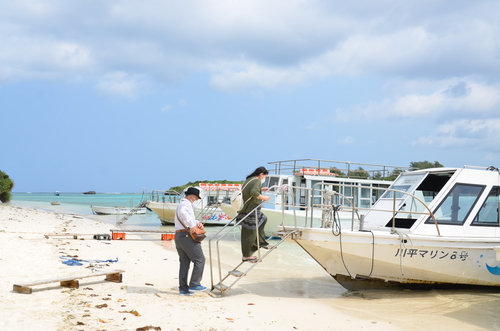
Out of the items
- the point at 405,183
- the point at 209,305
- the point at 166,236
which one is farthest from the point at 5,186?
the point at 209,305

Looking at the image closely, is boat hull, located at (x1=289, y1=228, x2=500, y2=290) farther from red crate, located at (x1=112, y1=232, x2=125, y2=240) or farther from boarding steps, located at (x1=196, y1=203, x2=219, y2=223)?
boarding steps, located at (x1=196, y1=203, x2=219, y2=223)

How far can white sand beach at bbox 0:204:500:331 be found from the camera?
5.90 meters

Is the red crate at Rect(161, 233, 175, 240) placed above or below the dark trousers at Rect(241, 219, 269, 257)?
below

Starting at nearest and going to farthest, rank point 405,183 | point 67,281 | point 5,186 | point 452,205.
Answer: point 67,281 → point 452,205 → point 405,183 → point 5,186

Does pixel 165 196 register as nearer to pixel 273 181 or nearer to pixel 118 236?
pixel 273 181

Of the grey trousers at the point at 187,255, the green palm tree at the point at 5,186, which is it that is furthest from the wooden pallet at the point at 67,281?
the green palm tree at the point at 5,186

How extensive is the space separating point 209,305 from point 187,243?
3.42 feet

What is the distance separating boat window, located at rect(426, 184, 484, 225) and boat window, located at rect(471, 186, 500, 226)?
20cm

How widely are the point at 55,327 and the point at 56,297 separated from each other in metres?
1.52

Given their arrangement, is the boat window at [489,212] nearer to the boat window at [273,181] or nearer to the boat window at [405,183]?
the boat window at [405,183]

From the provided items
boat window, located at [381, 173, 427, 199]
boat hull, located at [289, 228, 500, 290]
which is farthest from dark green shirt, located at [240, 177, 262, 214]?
boat window, located at [381, 173, 427, 199]

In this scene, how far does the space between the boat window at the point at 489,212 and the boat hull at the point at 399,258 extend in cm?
56

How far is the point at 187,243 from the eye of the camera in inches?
293

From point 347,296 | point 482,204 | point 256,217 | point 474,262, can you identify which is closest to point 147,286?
point 256,217
